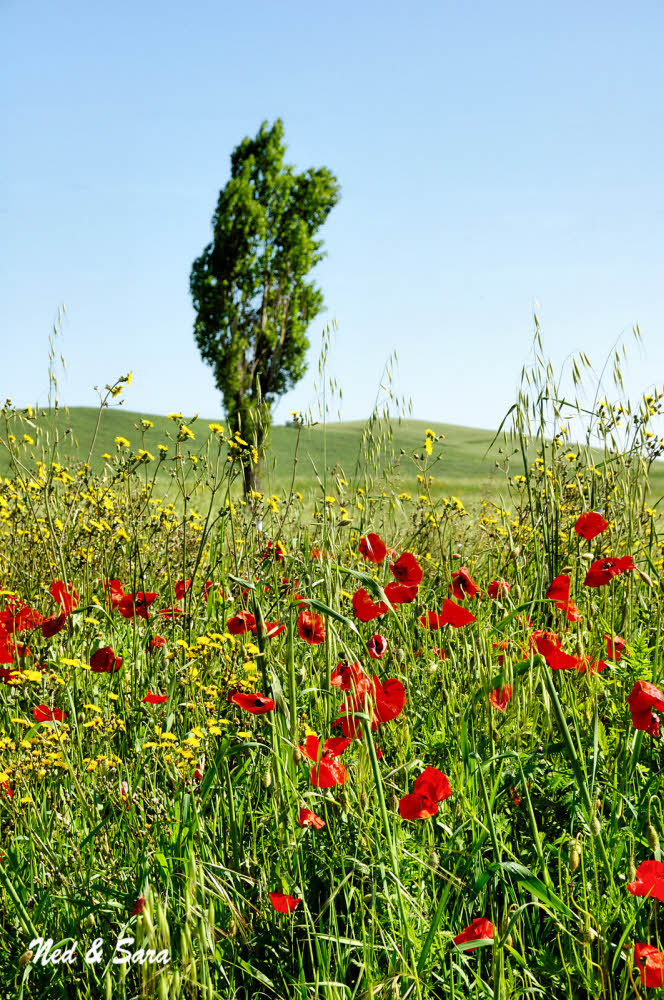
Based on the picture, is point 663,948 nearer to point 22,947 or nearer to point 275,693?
point 275,693

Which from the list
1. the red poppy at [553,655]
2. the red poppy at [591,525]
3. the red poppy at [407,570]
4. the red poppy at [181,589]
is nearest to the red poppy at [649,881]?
the red poppy at [553,655]

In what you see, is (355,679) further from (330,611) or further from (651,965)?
(651,965)

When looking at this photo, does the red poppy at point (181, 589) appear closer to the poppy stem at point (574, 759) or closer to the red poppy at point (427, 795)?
the red poppy at point (427, 795)

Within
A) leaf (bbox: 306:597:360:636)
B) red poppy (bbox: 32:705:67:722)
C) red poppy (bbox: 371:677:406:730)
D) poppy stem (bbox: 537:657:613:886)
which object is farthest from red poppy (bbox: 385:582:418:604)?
red poppy (bbox: 32:705:67:722)

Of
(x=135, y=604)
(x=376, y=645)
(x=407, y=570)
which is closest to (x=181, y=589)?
(x=135, y=604)

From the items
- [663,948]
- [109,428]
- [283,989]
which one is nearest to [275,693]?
[283,989]

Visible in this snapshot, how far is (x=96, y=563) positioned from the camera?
3084 millimetres

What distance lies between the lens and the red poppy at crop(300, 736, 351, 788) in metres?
1.30

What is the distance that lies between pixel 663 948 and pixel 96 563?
97.7 inches

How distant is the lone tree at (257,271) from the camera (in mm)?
15484

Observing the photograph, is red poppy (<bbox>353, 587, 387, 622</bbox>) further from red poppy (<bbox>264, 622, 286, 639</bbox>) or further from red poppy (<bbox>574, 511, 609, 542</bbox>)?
red poppy (<bbox>574, 511, 609, 542</bbox>)

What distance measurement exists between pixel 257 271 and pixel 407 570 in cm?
1503

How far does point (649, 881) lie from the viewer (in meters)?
1.10

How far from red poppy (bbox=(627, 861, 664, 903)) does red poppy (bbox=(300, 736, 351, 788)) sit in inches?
19.7
